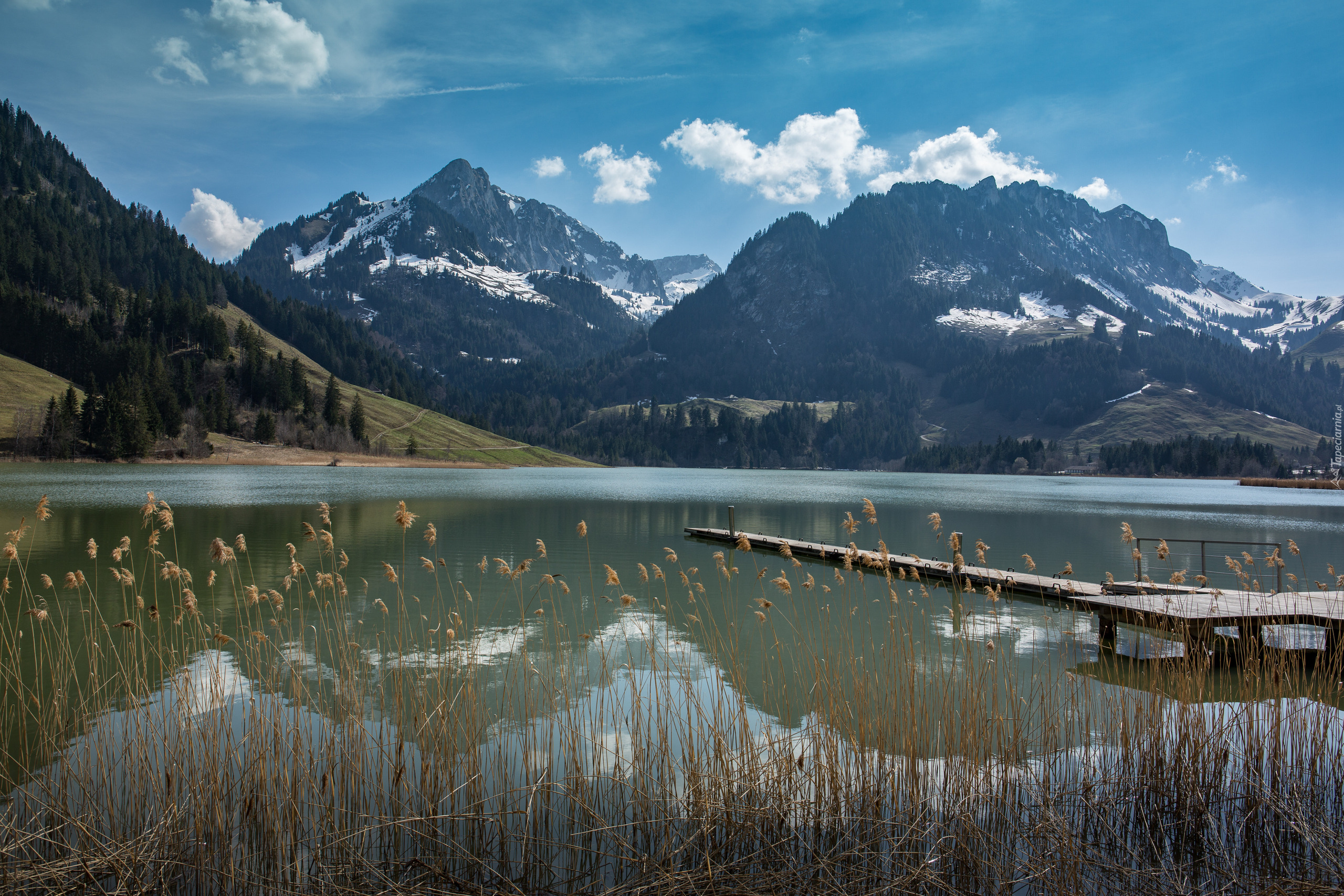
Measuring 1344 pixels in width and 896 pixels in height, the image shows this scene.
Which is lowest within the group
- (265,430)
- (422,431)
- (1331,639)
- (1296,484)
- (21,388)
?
(1296,484)

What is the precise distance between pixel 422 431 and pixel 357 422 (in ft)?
70.0

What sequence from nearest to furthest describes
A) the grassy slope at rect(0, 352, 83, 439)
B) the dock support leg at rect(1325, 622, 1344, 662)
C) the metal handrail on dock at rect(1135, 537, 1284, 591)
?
the metal handrail on dock at rect(1135, 537, 1284, 591)
the dock support leg at rect(1325, 622, 1344, 662)
the grassy slope at rect(0, 352, 83, 439)

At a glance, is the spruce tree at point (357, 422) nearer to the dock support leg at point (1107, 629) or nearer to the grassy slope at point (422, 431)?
the grassy slope at point (422, 431)

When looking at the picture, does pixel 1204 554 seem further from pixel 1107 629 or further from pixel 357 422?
pixel 357 422

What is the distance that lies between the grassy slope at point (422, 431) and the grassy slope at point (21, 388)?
44591 mm

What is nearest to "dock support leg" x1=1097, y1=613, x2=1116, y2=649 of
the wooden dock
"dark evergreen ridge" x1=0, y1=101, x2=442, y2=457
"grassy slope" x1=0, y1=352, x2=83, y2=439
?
the wooden dock

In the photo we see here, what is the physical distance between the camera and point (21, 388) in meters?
112

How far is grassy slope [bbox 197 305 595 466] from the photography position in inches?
6570

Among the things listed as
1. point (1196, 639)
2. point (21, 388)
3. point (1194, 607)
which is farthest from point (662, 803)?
point (21, 388)

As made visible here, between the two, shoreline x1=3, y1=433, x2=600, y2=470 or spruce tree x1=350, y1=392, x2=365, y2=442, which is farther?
spruce tree x1=350, y1=392, x2=365, y2=442

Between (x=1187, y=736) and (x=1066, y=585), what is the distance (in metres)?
15.5

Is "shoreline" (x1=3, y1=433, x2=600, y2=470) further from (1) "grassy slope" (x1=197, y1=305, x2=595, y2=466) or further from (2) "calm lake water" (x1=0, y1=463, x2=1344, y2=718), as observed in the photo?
(2) "calm lake water" (x1=0, y1=463, x2=1344, y2=718)

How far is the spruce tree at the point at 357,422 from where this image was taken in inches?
6117

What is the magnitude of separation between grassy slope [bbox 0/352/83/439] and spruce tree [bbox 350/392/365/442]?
46.2 metres
